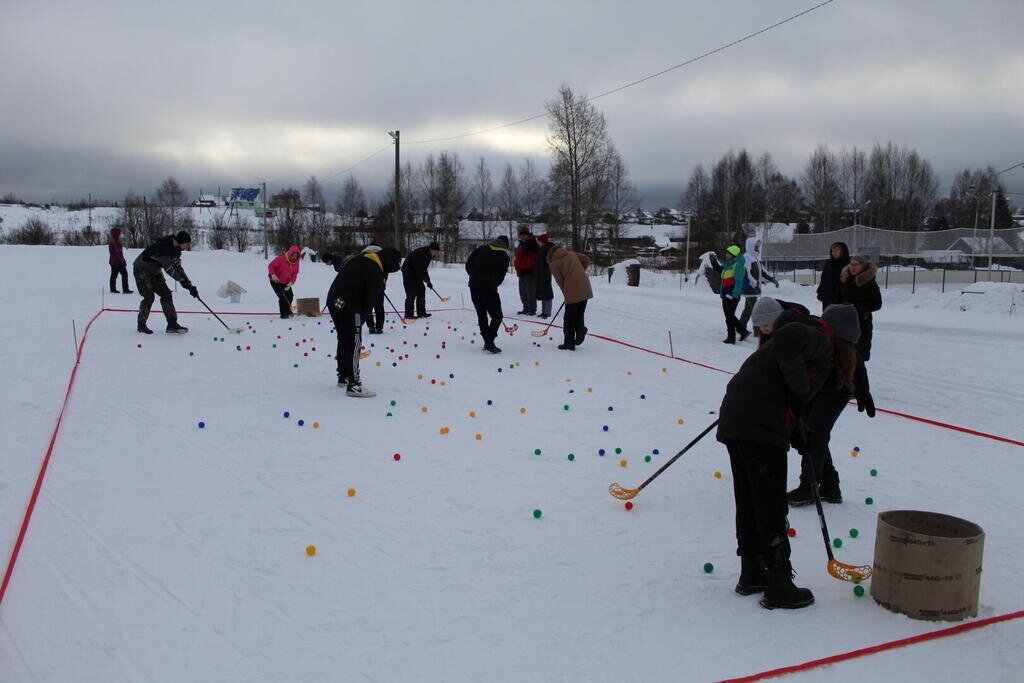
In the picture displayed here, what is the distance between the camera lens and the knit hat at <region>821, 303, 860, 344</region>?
418 centimetres

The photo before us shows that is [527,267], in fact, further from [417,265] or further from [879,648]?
[879,648]

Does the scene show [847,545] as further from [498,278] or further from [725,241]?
[725,241]

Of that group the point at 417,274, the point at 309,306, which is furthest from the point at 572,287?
the point at 309,306

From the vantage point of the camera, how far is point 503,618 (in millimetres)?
3543

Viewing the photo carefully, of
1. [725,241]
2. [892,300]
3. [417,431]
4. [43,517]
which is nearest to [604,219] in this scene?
[725,241]

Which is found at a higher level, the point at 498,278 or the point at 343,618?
the point at 498,278

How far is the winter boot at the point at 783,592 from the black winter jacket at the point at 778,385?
646 millimetres

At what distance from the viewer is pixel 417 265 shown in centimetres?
1321

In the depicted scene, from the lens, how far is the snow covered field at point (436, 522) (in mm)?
3254

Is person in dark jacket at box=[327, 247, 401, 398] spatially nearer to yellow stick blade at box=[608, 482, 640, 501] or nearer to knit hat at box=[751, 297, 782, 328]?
yellow stick blade at box=[608, 482, 640, 501]

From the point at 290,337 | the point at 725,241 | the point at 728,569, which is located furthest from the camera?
the point at 725,241

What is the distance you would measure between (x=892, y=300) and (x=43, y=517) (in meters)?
18.0

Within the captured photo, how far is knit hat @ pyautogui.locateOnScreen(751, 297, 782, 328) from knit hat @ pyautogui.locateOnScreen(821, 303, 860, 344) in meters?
0.32

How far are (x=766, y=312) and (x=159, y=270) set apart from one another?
31.9 ft
